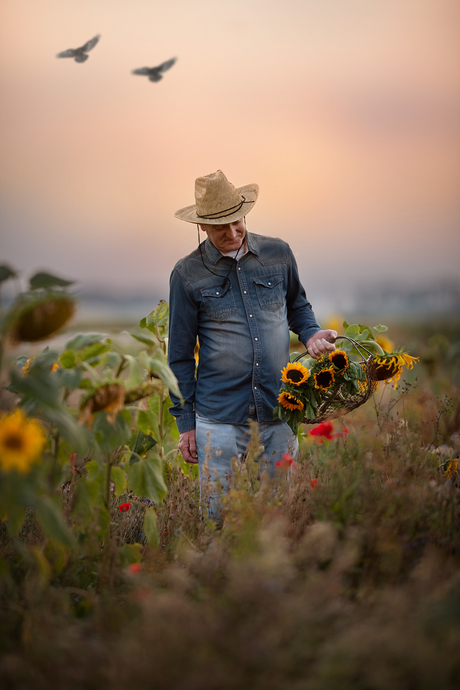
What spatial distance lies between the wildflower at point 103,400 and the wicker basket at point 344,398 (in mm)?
1169

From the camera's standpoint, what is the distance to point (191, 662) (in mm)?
1256

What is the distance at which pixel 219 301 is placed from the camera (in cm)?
296

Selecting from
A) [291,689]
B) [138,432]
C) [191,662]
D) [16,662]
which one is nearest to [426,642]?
[291,689]

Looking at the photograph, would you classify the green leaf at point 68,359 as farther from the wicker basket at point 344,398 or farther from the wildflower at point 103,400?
the wicker basket at point 344,398

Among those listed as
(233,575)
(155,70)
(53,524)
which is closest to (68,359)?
(53,524)

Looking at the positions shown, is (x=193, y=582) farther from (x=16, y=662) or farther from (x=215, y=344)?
(x=215, y=344)

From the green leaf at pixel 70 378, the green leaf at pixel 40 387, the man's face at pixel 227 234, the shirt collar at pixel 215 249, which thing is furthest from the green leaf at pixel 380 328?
the green leaf at pixel 40 387

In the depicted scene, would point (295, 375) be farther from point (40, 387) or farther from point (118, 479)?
point (40, 387)

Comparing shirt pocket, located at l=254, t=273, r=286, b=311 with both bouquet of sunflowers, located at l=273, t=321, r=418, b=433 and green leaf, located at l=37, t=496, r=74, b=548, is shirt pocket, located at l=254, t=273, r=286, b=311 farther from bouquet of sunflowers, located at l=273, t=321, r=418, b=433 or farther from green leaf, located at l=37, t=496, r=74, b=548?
green leaf, located at l=37, t=496, r=74, b=548

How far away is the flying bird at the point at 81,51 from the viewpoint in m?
3.77

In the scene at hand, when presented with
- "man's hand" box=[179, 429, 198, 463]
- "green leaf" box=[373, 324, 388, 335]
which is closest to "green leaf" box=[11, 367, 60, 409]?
"man's hand" box=[179, 429, 198, 463]

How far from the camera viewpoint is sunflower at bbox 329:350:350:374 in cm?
252

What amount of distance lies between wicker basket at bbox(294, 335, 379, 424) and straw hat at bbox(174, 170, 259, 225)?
2.85 feet

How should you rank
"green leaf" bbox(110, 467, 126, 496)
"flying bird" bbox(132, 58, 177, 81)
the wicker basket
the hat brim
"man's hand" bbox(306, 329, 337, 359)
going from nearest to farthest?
1. "green leaf" bbox(110, 467, 126, 496)
2. the wicker basket
3. "man's hand" bbox(306, 329, 337, 359)
4. the hat brim
5. "flying bird" bbox(132, 58, 177, 81)
